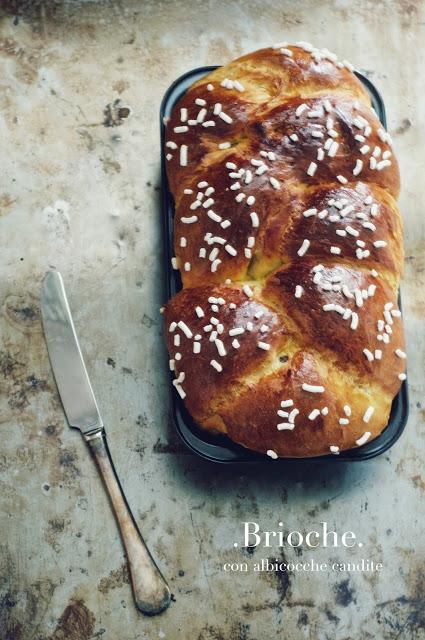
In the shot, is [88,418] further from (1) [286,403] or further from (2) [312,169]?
(2) [312,169]

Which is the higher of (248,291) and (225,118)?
(225,118)

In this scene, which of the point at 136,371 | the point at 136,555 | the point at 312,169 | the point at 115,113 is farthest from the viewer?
the point at 115,113

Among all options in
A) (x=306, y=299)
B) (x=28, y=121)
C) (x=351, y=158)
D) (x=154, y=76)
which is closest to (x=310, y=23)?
(x=154, y=76)

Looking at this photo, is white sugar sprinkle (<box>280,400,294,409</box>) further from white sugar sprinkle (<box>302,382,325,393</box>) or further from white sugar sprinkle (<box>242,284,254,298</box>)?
white sugar sprinkle (<box>242,284,254,298</box>)

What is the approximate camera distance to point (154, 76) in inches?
81.7

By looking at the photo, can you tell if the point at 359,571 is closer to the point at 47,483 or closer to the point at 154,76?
the point at 47,483

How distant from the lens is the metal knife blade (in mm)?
1850

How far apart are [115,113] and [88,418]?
0.85m

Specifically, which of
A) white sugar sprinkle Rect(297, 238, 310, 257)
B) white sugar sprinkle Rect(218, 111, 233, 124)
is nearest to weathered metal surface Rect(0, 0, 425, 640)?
white sugar sprinkle Rect(218, 111, 233, 124)

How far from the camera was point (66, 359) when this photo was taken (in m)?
1.88

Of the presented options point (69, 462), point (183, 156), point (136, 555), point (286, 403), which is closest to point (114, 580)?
point (136, 555)

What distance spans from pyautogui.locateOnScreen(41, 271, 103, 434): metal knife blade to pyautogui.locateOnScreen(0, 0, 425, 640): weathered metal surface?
0.04 metres

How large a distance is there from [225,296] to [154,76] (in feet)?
2.65

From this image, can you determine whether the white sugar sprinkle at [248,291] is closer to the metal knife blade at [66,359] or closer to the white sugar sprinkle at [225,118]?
the white sugar sprinkle at [225,118]
